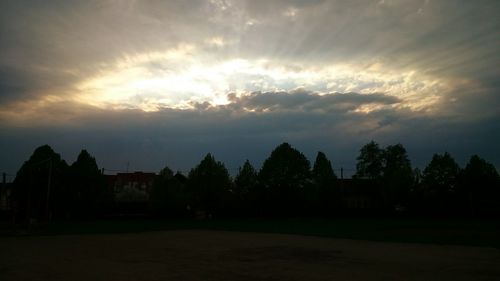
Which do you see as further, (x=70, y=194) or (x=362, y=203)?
(x=362, y=203)

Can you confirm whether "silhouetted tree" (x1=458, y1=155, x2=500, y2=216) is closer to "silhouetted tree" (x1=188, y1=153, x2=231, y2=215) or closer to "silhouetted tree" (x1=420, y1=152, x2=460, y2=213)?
"silhouetted tree" (x1=420, y1=152, x2=460, y2=213)

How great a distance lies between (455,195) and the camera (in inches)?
2162

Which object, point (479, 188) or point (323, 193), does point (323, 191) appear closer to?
point (323, 193)

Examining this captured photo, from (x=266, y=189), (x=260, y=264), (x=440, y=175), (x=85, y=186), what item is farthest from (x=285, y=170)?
(x=260, y=264)

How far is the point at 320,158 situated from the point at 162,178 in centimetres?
2635

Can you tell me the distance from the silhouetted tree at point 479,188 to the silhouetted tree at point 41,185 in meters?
52.4

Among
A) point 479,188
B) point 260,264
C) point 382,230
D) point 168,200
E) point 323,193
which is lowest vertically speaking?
point 382,230

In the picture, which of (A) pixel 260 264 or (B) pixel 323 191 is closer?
(A) pixel 260 264

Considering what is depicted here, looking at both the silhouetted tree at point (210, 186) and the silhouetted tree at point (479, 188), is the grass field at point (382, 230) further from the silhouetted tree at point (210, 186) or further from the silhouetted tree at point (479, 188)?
the silhouetted tree at point (210, 186)

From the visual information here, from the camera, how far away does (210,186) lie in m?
63.0

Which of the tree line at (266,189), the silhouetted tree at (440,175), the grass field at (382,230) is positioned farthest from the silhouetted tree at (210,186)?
the silhouetted tree at (440,175)

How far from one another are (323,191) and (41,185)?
39.1 m

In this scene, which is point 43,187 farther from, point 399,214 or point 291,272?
point 291,272

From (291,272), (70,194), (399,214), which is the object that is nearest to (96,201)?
(70,194)
